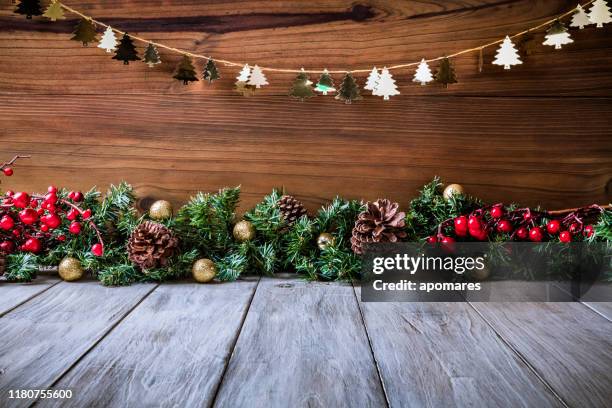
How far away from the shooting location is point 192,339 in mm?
689

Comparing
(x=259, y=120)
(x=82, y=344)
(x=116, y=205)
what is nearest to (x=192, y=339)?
(x=82, y=344)

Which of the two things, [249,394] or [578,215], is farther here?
[578,215]

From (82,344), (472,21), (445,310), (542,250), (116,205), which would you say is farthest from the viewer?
(472,21)

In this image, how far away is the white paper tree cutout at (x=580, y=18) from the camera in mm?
1110

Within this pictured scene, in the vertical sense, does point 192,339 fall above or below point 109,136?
below

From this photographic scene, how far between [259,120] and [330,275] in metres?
0.47

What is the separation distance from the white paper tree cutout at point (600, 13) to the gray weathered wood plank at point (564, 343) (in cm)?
67

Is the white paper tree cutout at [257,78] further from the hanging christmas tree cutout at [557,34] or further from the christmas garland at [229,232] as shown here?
the hanging christmas tree cutout at [557,34]

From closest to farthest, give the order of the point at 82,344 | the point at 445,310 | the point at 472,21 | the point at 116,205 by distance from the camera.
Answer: the point at 82,344 < the point at 445,310 < the point at 116,205 < the point at 472,21

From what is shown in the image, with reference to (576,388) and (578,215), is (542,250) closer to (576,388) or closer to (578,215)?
(578,215)

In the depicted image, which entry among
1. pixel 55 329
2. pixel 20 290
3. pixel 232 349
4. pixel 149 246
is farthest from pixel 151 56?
pixel 232 349

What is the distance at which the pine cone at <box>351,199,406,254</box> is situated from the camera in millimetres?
983

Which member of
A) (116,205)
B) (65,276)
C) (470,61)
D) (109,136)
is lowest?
(65,276)

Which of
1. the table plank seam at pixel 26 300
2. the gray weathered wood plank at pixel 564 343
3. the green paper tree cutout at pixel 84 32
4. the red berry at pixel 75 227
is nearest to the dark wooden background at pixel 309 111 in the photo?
the green paper tree cutout at pixel 84 32
